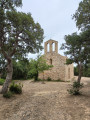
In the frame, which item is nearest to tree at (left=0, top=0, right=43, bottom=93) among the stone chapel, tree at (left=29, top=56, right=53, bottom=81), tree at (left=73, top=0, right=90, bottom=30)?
tree at (left=73, top=0, right=90, bottom=30)

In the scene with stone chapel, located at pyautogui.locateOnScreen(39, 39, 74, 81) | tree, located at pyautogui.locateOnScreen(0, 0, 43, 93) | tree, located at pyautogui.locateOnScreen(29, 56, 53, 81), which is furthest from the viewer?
stone chapel, located at pyautogui.locateOnScreen(39, 39, 74, 81)

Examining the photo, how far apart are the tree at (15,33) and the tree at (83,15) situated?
2.83 metres

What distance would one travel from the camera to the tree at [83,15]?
5559mm

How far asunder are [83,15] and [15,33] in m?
4.32

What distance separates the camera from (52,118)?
153 inches

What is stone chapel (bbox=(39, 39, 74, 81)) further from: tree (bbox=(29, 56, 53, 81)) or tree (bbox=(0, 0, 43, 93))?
tree (bbox=(0, 0, 43, 93))

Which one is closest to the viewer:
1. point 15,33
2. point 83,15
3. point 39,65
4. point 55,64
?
point 83,15

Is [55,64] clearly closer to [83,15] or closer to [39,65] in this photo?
[39,65]

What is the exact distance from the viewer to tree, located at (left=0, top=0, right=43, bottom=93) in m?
6.30

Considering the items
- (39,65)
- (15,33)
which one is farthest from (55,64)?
(15,33)

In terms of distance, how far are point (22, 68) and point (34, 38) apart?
16128 millimetres

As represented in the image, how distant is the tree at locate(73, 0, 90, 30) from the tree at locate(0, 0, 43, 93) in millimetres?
2833

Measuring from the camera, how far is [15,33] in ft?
24.0

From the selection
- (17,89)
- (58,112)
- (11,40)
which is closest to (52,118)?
(58,112)
